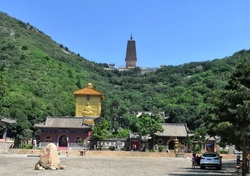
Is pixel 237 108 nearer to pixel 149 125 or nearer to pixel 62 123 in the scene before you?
pixel 149 125

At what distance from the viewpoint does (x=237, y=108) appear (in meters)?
18.3

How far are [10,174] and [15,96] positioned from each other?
230 ft

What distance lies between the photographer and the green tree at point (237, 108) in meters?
18.3

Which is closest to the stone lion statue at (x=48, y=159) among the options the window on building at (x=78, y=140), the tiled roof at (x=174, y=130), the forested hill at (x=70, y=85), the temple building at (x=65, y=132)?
the forested hill at (x=70, y=85)

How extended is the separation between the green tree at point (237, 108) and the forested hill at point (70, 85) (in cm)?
2880

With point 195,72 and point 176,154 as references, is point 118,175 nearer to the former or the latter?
point 176,154

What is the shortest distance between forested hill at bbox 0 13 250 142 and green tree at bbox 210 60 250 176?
28.8m

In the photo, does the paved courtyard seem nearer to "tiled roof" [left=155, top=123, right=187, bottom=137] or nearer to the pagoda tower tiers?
"tiled roof" [left=155, top=123, right=187, bottom=137]

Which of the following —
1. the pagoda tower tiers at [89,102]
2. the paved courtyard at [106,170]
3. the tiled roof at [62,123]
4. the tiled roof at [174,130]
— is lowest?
the paved courtyard at [106,170]

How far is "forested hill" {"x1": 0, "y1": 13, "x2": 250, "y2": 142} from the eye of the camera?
84500mm

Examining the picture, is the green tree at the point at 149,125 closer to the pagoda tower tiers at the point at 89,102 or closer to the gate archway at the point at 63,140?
the gate archway at the point at 63,140

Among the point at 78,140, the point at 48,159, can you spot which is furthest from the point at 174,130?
the point at 48,159

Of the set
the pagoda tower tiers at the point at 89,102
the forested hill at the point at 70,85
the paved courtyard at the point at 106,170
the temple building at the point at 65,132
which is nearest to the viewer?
the paved courtyard at the point at 106,170

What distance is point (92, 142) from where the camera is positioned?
191ft
